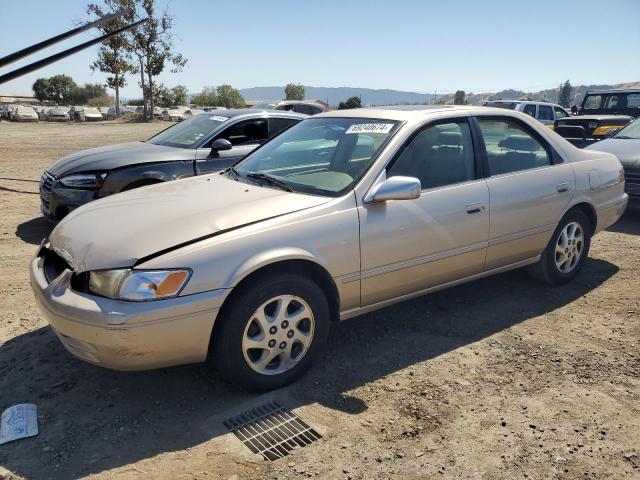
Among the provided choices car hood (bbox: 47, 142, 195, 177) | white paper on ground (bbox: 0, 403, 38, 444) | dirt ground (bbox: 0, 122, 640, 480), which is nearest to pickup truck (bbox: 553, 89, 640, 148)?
dirt ground (bbox: 0, 122, 640, 480)

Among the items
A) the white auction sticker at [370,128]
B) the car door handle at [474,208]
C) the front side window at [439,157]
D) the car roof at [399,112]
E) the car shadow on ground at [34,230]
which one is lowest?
the car shadow on ground at [34,230]

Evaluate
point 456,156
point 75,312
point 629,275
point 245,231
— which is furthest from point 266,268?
point 629,275

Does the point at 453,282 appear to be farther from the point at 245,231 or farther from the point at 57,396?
the point at 57,396

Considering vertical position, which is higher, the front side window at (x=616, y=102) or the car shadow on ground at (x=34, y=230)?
the front side window at (x=616, y=102)

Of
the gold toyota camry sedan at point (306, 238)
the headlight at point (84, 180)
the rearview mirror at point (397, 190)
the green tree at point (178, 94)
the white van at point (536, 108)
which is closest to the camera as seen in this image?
the gold toyota camry sedan at point (306, 238)

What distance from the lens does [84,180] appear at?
5.84 m

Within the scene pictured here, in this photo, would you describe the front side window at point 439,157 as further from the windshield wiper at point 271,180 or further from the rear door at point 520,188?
the windshield wiper at point 271,180

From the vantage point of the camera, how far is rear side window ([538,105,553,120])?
15789mm

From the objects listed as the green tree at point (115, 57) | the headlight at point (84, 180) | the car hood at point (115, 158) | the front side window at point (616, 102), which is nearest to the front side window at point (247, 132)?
the car hood at point (115, 158)

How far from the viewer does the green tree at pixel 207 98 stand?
185 feet

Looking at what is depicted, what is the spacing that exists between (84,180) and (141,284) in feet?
12.2

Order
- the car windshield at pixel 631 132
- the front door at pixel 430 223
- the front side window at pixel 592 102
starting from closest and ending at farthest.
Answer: the front door at pixel 430 223 < the car windshield at pixel 631 132 < the front side window at pixel 592 102

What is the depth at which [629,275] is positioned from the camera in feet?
16.7

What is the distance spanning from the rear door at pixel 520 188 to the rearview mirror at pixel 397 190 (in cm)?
99
